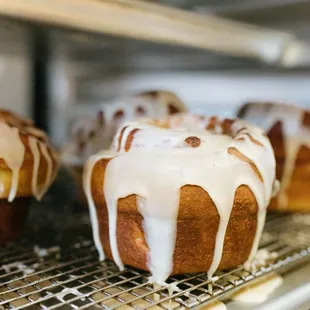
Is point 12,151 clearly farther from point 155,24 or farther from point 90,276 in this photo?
point 155,24

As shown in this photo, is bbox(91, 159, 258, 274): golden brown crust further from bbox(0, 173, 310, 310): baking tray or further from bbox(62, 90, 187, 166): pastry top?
bbox(62, 90, 187, 166): pastry top

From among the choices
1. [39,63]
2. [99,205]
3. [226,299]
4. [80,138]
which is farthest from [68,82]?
[226,299]

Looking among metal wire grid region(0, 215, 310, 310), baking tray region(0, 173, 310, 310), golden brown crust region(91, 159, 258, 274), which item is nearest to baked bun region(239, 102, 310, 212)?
baking tray region(0, 173, 310, 310)

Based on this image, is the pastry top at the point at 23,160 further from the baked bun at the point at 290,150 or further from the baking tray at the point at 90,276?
the baked bun at the point at 290,150

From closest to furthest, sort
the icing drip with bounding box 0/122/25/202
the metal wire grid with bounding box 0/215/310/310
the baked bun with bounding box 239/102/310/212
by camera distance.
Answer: the metal wire grid with bounding box 0/215/310/310 → the icing drip with bounding box 0/122/25/202 → the baked bun with bounding box 239/102/310/212

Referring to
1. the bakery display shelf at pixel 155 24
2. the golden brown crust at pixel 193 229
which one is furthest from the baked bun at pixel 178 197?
the bakery display shelf at pixel 155 24

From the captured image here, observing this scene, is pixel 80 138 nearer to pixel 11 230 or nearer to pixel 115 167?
pixel 11 230

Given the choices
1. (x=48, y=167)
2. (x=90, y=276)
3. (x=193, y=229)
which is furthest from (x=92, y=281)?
(x=48, y=167)
